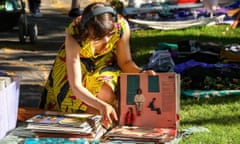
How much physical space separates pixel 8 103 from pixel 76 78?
49 cm

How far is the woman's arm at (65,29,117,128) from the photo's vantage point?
379cm

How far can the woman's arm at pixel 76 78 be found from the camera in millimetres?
3791

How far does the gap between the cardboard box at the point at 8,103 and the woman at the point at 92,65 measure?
0.37 metres

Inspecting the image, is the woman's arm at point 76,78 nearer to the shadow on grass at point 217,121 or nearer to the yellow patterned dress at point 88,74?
the yellow patterned dress at point 88,74

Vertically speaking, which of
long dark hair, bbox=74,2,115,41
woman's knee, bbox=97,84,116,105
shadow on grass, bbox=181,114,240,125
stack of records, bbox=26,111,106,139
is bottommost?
shadow on grass, bbox=181,114,240,125

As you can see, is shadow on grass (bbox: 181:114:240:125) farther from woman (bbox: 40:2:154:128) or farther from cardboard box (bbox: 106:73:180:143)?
woman (bbox: 40:2:154:128)

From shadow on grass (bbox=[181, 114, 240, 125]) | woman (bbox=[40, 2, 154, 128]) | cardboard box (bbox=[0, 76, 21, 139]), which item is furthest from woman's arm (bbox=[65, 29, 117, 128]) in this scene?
shadow on grass (bbox=[181, 114, 240, 125])

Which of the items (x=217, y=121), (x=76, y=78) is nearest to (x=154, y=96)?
(x=76, y=78)

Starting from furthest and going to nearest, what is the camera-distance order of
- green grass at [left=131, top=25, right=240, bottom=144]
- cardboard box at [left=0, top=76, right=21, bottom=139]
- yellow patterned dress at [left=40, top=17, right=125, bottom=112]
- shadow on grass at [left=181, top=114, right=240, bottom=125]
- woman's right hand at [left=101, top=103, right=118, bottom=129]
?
shadow on grass at [left=181, top=114, right=240, bottom=125], yellow patterned dress at [left=40, top=17, right=125, bottom=112], green grass at [left=131, top=25, right=240, bottom=144], cardboard box at [left=0, top=76, right=21, bottom=139], woman's right hand at [left=101, top=103, right=118, bottom=129]

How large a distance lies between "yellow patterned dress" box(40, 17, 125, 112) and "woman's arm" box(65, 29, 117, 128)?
0.28 feet

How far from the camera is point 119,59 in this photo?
4301mm

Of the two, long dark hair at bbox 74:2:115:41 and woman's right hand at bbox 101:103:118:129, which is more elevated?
long dark hair at bbox 74:2:115:41

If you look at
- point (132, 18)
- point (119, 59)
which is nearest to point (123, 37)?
point (119, 59)

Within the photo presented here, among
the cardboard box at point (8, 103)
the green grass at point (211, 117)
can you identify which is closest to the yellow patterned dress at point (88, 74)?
the cardboard box at point (8, 103)
